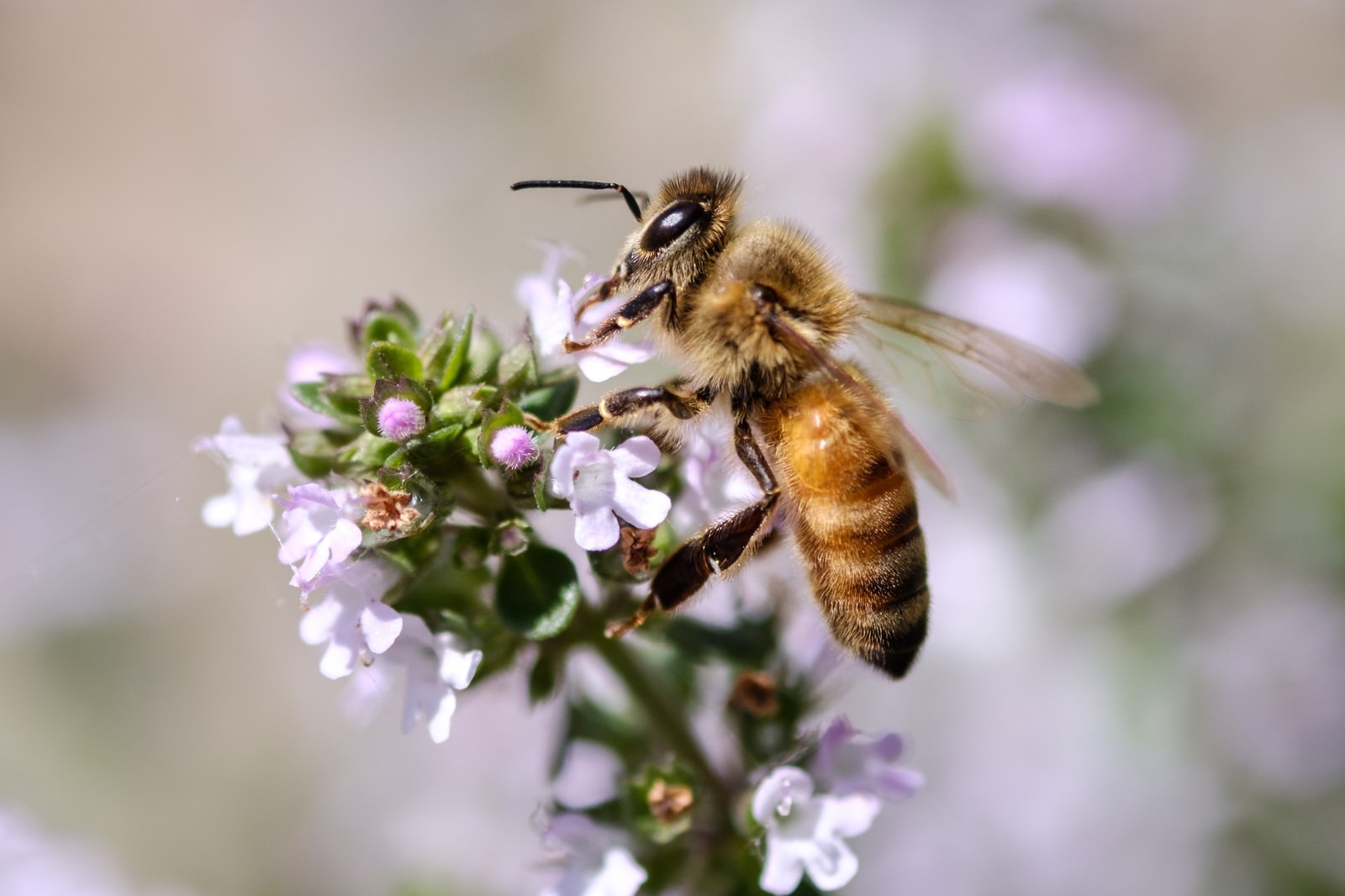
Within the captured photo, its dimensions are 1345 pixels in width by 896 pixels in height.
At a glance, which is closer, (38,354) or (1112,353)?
(1112,353)

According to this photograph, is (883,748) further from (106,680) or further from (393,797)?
(106,680)

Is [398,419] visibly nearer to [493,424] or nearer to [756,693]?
[493,424]

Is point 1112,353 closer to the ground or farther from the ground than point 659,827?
closer to the ground

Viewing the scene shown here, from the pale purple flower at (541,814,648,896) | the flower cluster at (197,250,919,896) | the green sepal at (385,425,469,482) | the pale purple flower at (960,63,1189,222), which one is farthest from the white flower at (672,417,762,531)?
the pale purple flower at (960,63,1189,222)

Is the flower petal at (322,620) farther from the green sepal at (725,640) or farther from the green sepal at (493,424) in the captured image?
the green sepal at (725,640)

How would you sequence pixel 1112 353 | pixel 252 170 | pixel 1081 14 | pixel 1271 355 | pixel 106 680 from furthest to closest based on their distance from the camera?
pixel 252 170 → pixel 1081 14 → pixel 106 680 → pixel 1271 355 → pixel 1112 353

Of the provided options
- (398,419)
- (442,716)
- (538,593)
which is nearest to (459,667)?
(442,716)

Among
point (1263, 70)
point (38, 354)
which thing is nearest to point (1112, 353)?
point (1263, 70)
